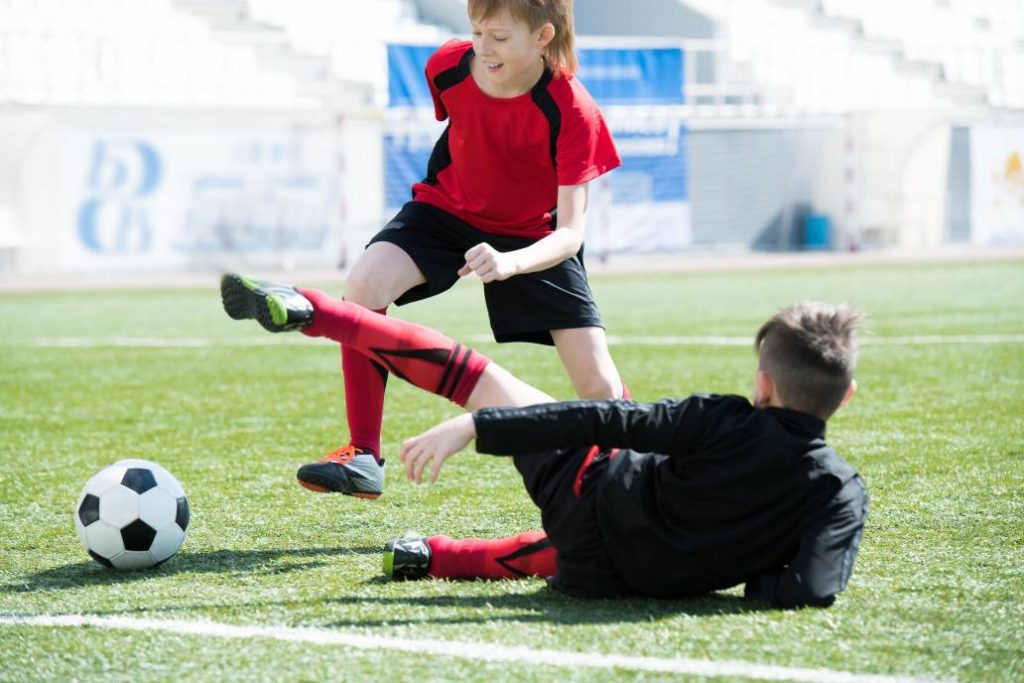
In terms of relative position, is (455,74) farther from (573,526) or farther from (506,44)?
(573,526)

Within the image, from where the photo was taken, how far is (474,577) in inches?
139

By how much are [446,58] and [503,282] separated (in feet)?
2.46

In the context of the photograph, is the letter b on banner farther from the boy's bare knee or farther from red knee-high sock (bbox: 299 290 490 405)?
red knee-high sock (bbox: 299 290 490 405)

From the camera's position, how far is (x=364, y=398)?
4.33 metres

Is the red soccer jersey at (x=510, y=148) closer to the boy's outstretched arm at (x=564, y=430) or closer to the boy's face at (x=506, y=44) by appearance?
the boy's face at (x=506, y=44)

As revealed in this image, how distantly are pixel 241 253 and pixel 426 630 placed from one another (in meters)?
15.5

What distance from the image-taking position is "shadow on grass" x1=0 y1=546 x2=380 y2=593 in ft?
11.6

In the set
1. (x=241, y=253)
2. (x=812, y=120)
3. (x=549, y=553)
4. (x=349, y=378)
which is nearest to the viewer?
(x=549, y=553)

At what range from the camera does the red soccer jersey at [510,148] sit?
4.27 m

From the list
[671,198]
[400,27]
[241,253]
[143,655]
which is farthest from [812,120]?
[143,655]

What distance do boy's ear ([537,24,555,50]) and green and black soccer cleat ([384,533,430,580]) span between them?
1.60 metres

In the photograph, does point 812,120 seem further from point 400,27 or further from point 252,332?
point 252,332

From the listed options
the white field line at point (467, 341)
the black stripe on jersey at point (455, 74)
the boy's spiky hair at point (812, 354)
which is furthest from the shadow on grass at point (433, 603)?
the white field line at point (467, 341)

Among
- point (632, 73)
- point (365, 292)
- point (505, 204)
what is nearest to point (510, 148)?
point (505, 204)
